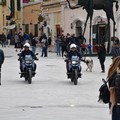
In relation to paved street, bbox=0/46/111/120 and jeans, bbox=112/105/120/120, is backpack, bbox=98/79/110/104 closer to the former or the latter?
jeans, bbox=112/105/120/120

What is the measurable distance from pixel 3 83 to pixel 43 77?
9.14 ft

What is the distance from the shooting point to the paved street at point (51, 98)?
41.2ft

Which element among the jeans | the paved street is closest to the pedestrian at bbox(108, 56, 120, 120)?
the jeans

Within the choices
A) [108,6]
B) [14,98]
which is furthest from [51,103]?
[108,6]

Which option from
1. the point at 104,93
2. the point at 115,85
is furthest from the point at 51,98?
the point at 115,85

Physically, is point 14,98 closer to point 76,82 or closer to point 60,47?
point 76,82

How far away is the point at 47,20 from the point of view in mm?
67188

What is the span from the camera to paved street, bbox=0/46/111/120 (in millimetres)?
12562

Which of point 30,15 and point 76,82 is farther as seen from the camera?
point 30,15

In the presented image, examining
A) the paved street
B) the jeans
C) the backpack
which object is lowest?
the paved street

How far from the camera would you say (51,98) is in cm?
1598

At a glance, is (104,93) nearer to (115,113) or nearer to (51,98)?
(115,113)

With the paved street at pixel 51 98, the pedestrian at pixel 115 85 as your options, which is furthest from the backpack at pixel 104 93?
the paved street at pixel 51 98

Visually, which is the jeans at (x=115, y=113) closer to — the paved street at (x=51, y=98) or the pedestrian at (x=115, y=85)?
the pedestrian at (x=115, y=85)
